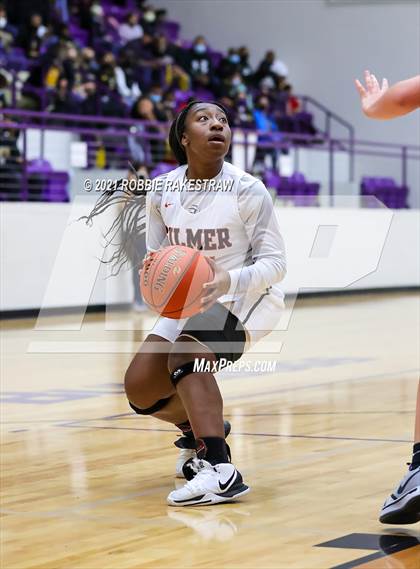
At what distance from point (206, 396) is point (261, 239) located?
2.17 feet

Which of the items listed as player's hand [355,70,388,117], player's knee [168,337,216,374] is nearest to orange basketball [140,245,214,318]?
player's knee [168,337,216,374]

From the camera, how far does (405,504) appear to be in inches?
153

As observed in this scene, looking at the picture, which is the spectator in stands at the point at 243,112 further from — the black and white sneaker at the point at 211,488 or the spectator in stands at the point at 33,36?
the black and white sneaker at the point at 211,488

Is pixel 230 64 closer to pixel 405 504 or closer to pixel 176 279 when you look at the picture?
pixel 176 279

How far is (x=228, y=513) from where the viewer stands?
4.35 meters

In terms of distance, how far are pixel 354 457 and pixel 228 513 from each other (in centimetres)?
120

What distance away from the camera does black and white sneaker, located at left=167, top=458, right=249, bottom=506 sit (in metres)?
4.51

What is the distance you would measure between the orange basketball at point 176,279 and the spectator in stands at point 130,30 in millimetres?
15715

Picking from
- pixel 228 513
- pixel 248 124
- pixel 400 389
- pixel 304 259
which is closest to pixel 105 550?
pixel 228 513

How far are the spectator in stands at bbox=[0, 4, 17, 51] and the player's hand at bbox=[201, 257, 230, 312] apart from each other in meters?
13.1

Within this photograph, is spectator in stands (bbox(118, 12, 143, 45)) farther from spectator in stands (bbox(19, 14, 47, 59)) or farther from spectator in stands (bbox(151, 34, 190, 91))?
spectator in stands (bbox(19, 14, 47, 59))

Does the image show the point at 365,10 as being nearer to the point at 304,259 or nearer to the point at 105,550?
the point at 304,259

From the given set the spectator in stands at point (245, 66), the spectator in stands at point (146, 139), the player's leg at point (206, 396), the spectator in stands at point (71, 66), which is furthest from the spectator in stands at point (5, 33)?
the player's leg at point (206, 396)

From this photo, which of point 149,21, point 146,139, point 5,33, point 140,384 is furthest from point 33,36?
point 140,384
